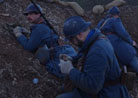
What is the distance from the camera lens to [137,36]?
834 cm

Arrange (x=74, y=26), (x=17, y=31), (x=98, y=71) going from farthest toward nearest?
(x=17, y=31), (x=74, y=26), (x=98, y=71)

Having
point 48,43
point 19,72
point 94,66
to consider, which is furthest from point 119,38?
point 94,66

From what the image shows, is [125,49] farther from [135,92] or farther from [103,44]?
[103,44]

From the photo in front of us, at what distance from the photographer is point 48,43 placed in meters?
4.80

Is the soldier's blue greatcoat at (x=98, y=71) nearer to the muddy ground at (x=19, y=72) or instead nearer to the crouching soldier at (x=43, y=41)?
the muddy ground at (x=19, y=72)

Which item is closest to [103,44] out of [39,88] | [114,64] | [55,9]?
[114,64]

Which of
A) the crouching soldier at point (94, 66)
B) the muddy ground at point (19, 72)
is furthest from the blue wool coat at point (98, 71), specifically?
the muddy ground at point (19, 72)

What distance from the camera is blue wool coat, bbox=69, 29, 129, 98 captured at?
2.76 metres

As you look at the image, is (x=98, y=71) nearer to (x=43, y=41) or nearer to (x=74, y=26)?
(x=74, y=26)

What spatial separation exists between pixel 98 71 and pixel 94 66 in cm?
7

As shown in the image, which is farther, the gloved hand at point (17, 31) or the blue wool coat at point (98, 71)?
the gloved hand at point (17, 31)

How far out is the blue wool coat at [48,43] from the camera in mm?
4621

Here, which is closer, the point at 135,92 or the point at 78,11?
the point at 135,92

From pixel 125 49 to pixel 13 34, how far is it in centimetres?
255
